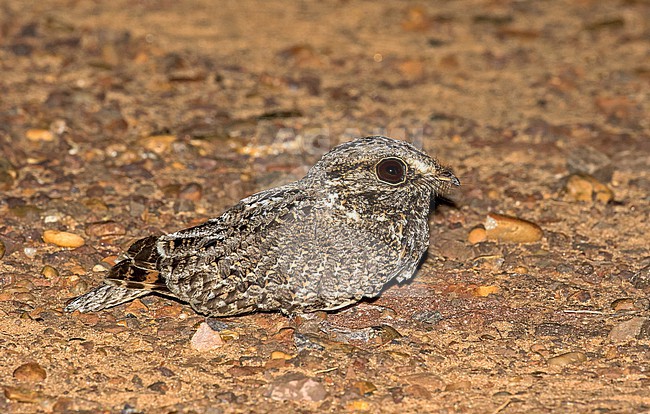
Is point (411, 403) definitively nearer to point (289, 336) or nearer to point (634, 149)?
point (289, 336)

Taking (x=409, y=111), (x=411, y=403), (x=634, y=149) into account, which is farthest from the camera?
(x=409, y=111)

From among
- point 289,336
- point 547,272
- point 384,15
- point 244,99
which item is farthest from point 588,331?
point 384,15

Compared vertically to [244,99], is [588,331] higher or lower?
lower

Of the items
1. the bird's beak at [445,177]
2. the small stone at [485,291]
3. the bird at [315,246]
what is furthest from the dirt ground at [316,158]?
the bird's beak at [445,177]

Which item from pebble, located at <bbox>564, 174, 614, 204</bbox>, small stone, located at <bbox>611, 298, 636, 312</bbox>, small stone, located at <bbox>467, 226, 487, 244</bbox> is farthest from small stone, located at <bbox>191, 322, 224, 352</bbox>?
pebble, located at <bbox>564, 174, 614, 204</bbox>

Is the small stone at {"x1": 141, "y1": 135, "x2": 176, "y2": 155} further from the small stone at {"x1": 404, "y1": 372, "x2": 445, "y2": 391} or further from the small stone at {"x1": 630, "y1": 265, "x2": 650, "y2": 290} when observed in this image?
the small stone at {"x1": 630, "y1": 265, "x2": 650, "y2": 290}

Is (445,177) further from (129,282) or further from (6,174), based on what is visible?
(6,174)

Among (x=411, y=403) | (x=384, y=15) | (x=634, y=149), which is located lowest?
(x=411, y=403)

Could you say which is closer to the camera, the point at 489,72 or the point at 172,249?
the point at 172,249

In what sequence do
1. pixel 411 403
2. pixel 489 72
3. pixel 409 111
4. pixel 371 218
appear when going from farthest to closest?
pixel 489 72 → pixel 409 111 → pixel 371 218 → pixel 411 403
